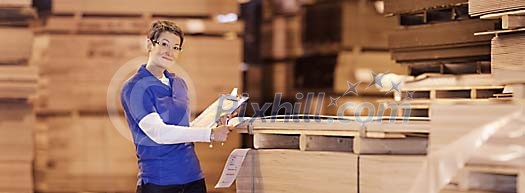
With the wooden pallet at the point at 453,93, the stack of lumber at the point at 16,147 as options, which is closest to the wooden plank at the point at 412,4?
the wooden pallet at the point at 453,93

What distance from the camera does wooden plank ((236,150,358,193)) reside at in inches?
155

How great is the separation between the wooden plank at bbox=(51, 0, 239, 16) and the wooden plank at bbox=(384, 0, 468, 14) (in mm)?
1364

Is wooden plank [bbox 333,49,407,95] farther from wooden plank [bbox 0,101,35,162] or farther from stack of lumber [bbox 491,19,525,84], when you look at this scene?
stack of lumber [bbox 491,19,525,84]

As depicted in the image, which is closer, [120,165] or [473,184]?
[473,184]

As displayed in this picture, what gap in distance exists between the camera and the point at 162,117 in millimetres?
4055

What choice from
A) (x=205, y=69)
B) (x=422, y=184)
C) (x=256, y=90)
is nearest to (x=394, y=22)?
(x=205, y=69)

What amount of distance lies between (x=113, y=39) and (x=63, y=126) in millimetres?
746

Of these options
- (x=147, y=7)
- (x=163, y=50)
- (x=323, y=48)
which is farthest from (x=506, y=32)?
(x=323, y=48)

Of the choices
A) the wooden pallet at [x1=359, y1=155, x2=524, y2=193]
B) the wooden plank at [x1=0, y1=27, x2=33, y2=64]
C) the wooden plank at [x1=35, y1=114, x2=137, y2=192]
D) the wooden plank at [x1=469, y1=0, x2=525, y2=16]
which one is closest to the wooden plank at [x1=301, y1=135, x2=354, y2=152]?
the wooden pallet at [x1=359, y1=155, x2=524, y2=193]

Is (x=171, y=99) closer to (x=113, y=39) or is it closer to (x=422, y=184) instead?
(x=422, y=184)

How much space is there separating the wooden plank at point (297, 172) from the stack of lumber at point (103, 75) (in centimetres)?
201

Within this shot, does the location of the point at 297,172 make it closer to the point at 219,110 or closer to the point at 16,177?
the point at 219,110

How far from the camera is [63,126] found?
6312 millimetres

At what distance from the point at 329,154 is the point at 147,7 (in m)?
2.85
